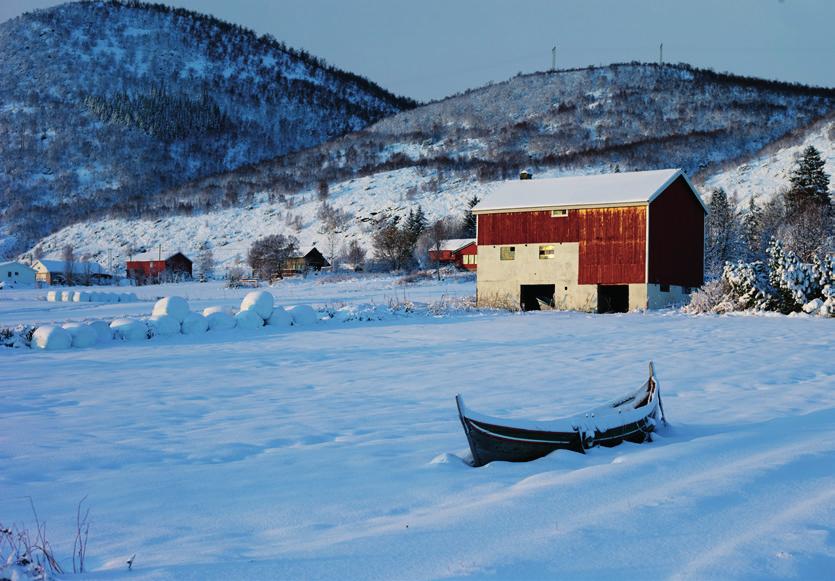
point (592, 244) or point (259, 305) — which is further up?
point (592, 244)

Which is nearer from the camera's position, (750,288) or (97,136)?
(750,288)

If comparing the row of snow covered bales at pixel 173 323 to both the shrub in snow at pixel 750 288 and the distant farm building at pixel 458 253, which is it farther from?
the distant farm building at pixel 458 253

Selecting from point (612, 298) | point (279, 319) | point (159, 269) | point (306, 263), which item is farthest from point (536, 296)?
point (159, 269)

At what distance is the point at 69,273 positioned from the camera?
86125 millimetres

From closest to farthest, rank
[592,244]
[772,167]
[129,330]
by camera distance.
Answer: [129,330]
[592,244]
[772,167]

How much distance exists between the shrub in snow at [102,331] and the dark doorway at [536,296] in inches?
826

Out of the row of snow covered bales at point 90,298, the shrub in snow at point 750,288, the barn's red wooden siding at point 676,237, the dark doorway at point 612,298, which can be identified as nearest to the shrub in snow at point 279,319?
the dark doorway at point 612,298

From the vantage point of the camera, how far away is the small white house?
291 feet

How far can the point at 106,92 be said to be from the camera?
182m

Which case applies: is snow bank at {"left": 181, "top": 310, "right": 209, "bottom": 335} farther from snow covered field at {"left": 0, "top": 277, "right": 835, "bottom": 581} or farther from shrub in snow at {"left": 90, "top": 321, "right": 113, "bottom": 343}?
snow covered field at {"left": 0, "top": 277, "right": 835, "bottom": 581}

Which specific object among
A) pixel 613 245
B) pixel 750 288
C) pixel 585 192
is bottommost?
pixel 750 288

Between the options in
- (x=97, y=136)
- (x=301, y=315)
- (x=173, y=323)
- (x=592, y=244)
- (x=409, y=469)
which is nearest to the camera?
(x=409, y=469)

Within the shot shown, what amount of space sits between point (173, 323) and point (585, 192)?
73.2ft

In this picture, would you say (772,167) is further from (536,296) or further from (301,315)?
(301,315)
